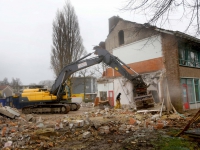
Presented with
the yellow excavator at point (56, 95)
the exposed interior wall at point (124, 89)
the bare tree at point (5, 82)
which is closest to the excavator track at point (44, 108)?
the yellow excavator at point (56, 95)

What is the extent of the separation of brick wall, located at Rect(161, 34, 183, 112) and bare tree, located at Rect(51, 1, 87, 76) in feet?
41.2

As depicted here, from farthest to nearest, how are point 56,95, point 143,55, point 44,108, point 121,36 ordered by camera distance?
1. point 121,36
2. point 143,55
3. point 56,95
4. point 44,108

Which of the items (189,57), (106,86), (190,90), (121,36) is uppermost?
(121,36)

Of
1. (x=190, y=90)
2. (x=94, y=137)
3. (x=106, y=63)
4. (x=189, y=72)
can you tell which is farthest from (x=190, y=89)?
(x=94, y=137)

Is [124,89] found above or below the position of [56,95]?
above

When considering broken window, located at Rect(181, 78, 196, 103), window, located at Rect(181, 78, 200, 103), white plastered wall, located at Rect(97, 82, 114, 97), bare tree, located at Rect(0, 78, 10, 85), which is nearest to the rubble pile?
window, located at Rect(181, 78, 200, 103)

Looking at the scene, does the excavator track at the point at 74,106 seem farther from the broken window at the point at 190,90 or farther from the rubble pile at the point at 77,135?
the broken window at the point at 190,90

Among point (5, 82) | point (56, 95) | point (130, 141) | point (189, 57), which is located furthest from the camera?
point (5, 82)

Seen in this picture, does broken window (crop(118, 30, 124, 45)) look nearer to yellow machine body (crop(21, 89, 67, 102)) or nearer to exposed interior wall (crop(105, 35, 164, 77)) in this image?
exposed interior wall (crop(105, 35, 164, 77))

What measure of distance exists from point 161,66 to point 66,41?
533 inches

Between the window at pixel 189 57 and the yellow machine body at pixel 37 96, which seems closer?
the yellow machine body at pixel 37 96

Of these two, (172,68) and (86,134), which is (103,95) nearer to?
(172,68)

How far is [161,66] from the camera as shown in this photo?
15.6 meters

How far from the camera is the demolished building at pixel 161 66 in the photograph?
1503 centimetres
